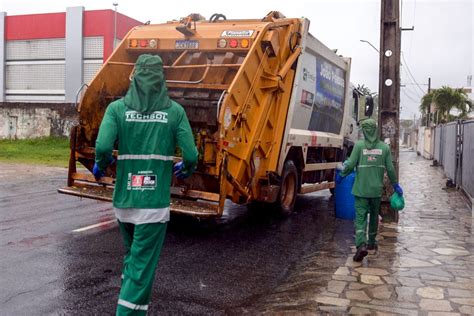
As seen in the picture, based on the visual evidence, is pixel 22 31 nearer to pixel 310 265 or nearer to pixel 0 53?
pixel 0 53

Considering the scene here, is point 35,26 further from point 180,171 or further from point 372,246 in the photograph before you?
point 180,171

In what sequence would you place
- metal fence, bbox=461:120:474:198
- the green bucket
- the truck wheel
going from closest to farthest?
the green bucket → the truck wheel → metal fence, bbox=461:120:474:198

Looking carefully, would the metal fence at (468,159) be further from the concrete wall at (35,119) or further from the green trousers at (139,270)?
the concrete wall at (35,119)

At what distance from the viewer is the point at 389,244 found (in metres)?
7.42

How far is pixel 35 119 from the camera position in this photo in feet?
90.1

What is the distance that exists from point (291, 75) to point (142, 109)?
509cm

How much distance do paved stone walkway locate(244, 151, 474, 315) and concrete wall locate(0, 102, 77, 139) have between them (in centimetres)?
2139

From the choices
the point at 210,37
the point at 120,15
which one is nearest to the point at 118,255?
the point at 210,37

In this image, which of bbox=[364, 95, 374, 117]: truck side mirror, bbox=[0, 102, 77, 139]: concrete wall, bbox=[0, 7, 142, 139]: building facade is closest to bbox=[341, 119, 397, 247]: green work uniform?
bbox=[364, 95, 374, 117]: truck side mirror

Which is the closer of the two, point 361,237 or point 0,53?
point 361,237

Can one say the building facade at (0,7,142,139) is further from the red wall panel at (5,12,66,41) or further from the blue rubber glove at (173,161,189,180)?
the blue rubber glove at (173,161,189,180)

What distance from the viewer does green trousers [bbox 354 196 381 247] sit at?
6373 millimetres

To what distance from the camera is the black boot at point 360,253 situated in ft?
20.7

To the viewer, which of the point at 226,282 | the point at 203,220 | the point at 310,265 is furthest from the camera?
the point at 203,220
